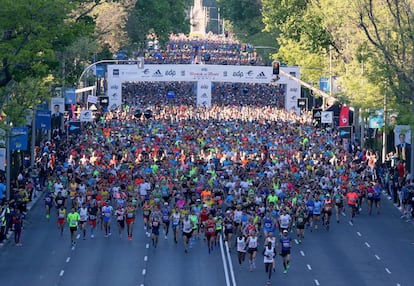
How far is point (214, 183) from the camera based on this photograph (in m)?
47.3

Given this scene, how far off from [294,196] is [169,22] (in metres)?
78.2

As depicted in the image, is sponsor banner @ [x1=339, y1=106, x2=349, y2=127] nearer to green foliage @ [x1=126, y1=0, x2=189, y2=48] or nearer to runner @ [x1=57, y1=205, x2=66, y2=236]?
runner @ [x1=57, y1=205, x2=66, y2=236]

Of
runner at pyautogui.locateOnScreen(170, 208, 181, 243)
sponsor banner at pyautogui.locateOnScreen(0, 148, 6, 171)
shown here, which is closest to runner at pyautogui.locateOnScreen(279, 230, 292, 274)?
runner at pyautogui.locateOnScreen(170, 208, 181, 243)

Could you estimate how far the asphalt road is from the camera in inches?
1328

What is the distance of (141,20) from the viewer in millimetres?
113062

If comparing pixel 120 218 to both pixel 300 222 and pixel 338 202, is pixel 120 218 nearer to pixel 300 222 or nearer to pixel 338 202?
pixel 300 222

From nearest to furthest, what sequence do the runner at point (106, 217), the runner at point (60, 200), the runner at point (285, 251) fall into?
1. the runner at point (285, 251)
2. the runner at point (106, 217)
3. the runner at point (60, 200)

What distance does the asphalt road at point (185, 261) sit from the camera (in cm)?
3372

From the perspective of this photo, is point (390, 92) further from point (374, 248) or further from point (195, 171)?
point (374, 248)

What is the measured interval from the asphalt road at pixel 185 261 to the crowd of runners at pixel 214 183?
51cm

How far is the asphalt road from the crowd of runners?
505 mm

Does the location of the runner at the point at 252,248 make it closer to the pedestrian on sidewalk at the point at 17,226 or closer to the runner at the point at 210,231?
the runner at the point at 210,231

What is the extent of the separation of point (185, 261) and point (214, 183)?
11081mm

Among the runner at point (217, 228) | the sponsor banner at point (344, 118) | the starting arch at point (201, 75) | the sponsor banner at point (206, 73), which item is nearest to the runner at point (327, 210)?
the runner at point (217, 228)
